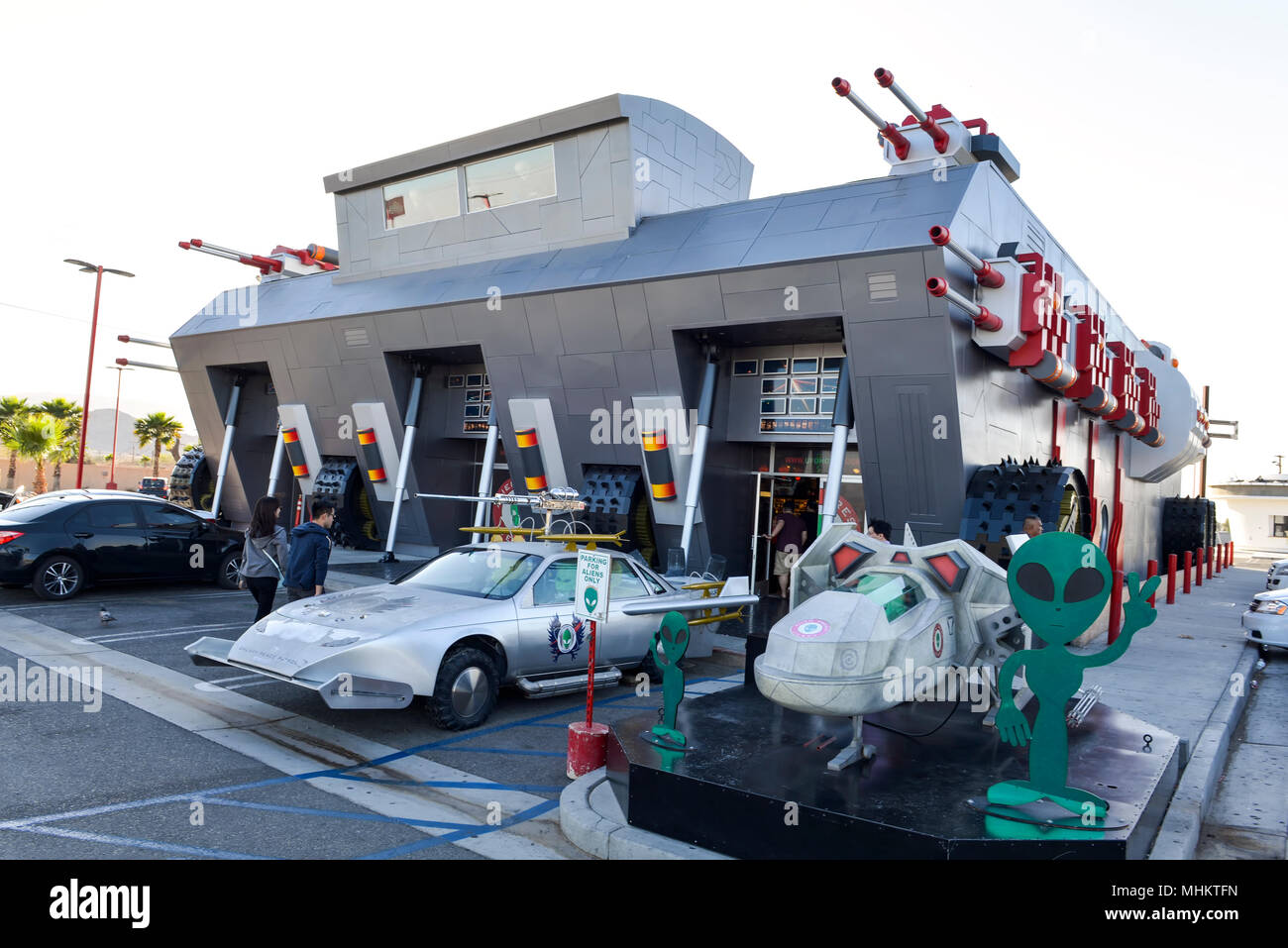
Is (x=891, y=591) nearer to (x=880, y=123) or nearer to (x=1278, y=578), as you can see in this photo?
(x=880, y=123)

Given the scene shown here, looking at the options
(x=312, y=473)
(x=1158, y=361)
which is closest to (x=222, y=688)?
(x=312, y=473)

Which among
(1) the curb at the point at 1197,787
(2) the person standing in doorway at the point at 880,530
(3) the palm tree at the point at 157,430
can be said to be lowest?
(1) the curb at the point at 1197,787

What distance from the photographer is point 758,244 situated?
13008 mm

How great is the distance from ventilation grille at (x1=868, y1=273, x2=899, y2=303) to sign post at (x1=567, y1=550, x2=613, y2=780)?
730cm

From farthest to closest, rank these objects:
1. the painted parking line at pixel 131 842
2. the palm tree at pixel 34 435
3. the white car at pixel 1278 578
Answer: the palm tree at pixel 34 435
the white car at pixel 1278 578
the painted parking line at pixel 131 842

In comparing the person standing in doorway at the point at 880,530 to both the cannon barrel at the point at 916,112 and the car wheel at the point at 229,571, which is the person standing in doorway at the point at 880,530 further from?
the car wheel at the point at 229,571

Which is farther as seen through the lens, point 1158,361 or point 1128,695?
point 1158,361

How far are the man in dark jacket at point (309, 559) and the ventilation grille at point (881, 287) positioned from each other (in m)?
7.72

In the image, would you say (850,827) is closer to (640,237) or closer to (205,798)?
(205,798)

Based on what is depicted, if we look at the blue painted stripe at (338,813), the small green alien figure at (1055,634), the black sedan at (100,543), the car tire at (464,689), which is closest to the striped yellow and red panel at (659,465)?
the black sedan at (100,543)

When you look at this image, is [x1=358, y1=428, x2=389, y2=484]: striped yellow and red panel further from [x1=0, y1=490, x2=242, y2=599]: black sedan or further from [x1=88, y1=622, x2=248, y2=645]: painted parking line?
[x1=88, y1=622, x2=248, y2=645]: painted parking line

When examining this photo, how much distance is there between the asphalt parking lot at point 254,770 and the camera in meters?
4.65

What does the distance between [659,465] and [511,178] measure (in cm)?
641
